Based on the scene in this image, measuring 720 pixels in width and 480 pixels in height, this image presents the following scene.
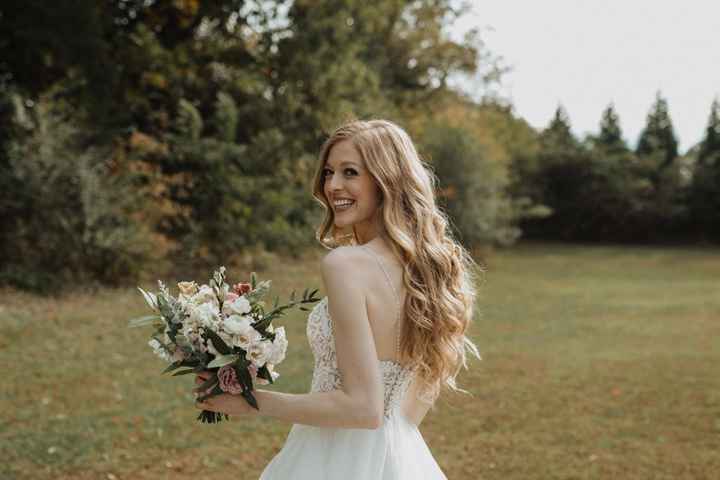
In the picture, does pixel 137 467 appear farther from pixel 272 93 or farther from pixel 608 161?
pixel 608 161

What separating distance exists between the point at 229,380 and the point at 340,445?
1.58 feet

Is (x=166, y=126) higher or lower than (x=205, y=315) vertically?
higher

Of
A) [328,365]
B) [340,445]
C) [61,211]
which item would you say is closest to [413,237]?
[328,365]

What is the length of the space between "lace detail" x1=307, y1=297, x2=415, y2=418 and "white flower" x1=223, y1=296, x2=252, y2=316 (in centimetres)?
26

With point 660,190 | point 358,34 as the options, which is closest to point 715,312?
point 358,34

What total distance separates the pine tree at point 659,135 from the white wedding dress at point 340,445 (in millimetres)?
39173

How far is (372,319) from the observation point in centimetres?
235

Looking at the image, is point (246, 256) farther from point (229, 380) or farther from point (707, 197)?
point (707, 197)

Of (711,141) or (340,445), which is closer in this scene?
(340,445)

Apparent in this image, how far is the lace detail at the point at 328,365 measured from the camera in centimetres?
253

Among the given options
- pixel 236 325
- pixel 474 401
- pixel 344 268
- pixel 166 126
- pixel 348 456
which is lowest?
pixel 474 401

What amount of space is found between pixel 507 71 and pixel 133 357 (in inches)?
921

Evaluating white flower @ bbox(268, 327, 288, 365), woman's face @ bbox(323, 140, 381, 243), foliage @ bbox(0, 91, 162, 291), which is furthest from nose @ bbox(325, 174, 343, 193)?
foliage @ bbox(0, 91, 162, 291)

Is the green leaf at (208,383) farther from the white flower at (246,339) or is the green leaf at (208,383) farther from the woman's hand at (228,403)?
the white flower at (246,339)
